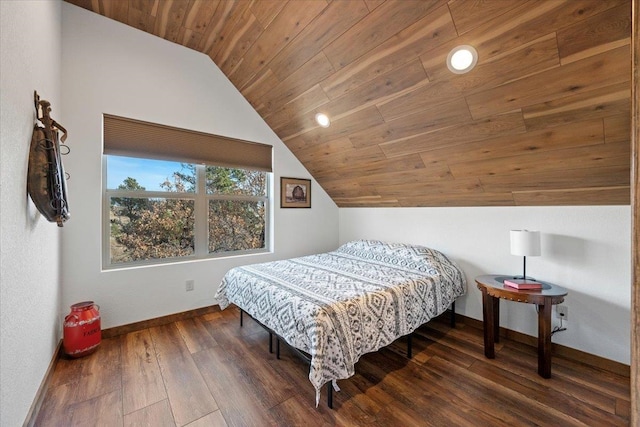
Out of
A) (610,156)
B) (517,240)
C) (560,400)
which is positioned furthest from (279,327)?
(610,156)

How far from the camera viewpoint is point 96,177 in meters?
2.52

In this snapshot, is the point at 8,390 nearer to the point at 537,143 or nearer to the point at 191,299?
the point at 191,299

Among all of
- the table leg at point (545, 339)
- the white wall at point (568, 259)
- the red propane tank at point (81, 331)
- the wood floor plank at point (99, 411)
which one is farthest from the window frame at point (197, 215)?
the table leg at point (545, 339)

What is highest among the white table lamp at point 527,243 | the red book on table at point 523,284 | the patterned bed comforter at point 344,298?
the white table lamp at point 527,243

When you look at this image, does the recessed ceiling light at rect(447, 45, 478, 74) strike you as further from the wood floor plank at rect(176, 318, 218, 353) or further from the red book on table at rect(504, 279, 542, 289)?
the wood floor plank at rect(176, 318, 218, 353)

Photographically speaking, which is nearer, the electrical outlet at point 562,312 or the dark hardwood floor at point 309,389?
the dark hardwood floor at point 309,389

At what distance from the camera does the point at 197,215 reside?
317 cm

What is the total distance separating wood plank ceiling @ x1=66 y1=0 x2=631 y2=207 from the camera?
1.50 meters

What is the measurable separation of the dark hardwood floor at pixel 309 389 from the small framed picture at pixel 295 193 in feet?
6.27

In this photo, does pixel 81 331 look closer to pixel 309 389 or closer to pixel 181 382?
pixel 181 382

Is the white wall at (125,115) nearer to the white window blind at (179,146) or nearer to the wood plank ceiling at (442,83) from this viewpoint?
the white window blind at (179,146)

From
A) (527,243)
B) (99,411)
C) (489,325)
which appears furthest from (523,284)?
(99,411)

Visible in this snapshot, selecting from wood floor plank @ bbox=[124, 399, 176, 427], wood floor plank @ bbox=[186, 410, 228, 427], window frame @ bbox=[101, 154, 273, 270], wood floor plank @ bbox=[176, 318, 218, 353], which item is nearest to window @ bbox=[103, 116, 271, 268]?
window frame @ bbox=[101, 154, 273, 270]

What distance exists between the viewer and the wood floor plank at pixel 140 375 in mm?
1739
